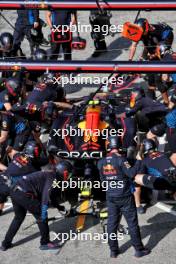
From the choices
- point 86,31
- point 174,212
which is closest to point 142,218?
point 174,212

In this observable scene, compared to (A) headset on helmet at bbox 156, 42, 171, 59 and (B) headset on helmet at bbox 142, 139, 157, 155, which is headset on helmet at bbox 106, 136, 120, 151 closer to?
(B) headset on helmet at bbox 142, 139, 157, 155

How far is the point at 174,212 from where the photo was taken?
11.6 meters

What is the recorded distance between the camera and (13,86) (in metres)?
13.3

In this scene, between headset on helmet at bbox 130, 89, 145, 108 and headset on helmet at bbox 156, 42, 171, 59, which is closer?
headset on helmet at bbox 130, 89, 145, 108

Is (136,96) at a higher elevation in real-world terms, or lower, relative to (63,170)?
higher

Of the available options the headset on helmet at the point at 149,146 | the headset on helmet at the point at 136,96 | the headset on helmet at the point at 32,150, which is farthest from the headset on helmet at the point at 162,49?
the headset on helmet at the point at 32,150

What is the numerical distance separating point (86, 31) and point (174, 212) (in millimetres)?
8696

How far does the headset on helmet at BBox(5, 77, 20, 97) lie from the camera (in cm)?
1328

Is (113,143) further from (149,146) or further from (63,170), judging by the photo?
(149,146)

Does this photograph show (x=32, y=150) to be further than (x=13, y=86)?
No

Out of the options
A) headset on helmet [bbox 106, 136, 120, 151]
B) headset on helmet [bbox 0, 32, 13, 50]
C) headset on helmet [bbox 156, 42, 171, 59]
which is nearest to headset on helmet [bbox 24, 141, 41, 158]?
headset on helmet [bbox 106, 136, 120, 151]

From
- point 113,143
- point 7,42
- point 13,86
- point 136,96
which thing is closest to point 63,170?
point 113,143

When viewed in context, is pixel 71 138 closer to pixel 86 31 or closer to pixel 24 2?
pixel 24 2

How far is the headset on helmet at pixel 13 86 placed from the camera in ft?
43.6
